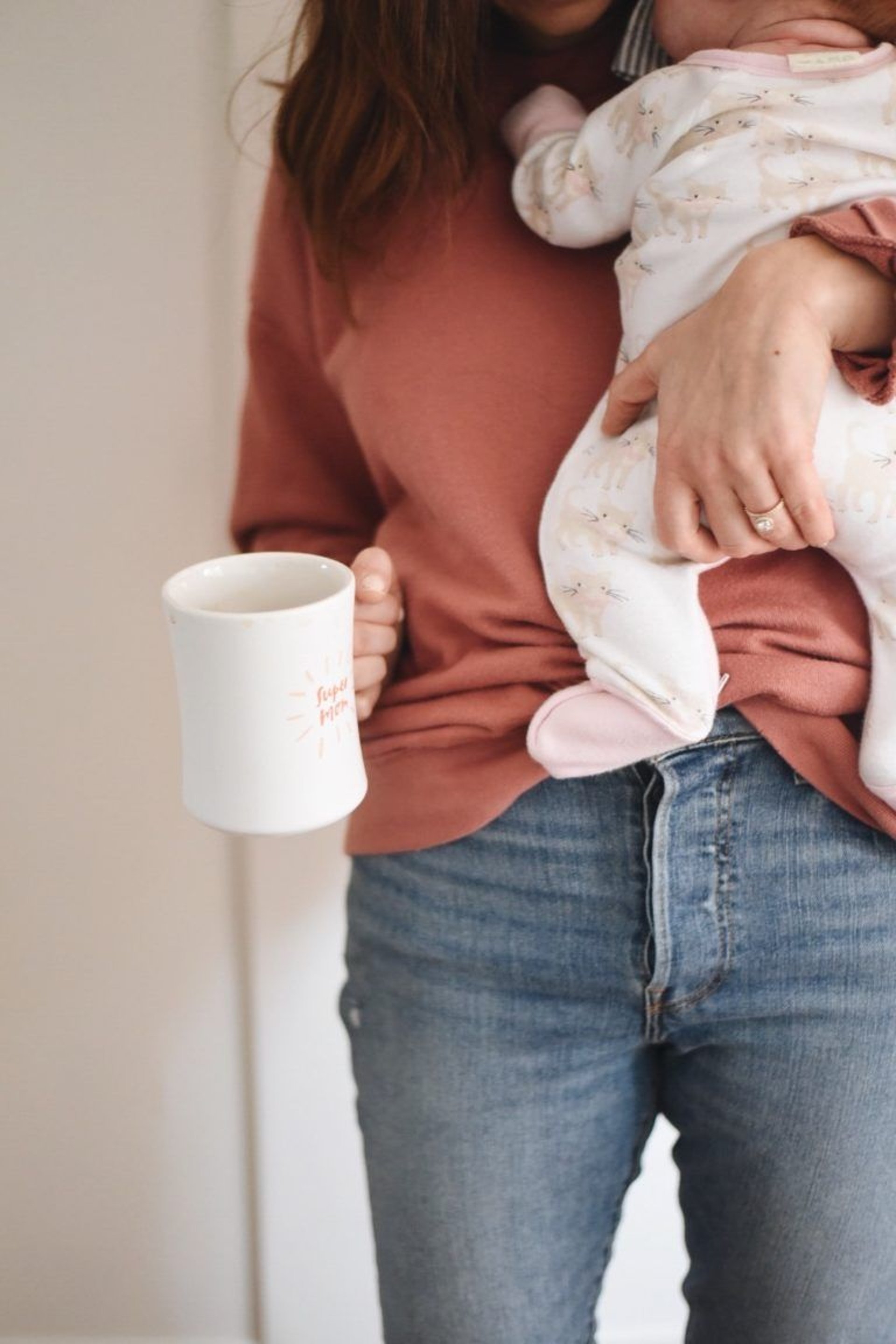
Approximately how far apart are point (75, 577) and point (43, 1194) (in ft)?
2.34

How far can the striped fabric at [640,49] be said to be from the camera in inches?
28.7

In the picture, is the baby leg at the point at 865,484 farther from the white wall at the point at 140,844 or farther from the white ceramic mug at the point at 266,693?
the white wall at the point at 140,844

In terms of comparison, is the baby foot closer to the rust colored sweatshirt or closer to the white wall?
the rust colored sweatshirt

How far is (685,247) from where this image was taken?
64 centimetres

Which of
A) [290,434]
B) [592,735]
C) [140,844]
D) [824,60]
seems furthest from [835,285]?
[140,844]

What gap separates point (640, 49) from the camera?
0.73 m

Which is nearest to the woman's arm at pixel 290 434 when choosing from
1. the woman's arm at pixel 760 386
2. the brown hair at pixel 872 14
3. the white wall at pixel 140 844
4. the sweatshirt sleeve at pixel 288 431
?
the sweatshirt sleeve at pixel 288 431

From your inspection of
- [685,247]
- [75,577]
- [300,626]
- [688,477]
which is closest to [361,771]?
[300,626]

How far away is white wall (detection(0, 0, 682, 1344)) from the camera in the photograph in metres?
0.94

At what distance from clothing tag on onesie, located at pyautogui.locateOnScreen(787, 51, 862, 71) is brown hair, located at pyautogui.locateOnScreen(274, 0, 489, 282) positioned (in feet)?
0.68

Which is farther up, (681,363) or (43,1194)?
(681,363)

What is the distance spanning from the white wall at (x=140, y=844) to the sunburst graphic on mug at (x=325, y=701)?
50 cm

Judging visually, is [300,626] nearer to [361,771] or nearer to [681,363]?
[361,771]

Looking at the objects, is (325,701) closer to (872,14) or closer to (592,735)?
(592,735)
